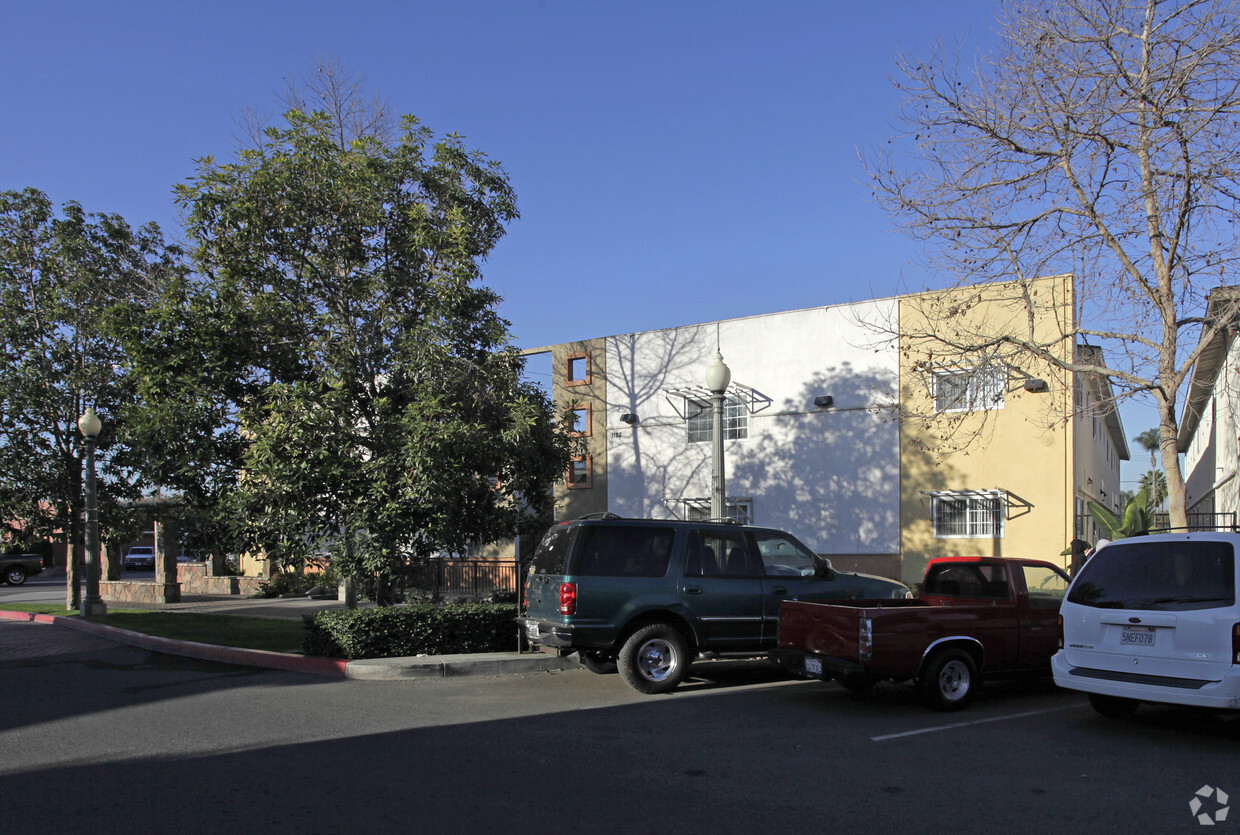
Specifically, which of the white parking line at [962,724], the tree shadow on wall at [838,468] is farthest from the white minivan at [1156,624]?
the tree shadow on wall at [838,468]

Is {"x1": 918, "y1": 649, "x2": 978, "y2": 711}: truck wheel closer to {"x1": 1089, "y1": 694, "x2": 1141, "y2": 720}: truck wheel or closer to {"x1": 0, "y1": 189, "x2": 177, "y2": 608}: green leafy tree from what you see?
{"x1": 1089, "y1": 694, "x2": 1141, "y2": 720}: truck wheel

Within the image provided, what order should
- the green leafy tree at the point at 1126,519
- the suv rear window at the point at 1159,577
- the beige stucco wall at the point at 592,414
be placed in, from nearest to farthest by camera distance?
the suv rear window at the point at 1159,577, the green leafy tree at the point at 1126,519, the beige stucco wall at the point at 592,414

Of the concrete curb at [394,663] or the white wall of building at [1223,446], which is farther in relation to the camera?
the white wall of building at [1223,446]

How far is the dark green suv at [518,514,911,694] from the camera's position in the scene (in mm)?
10422

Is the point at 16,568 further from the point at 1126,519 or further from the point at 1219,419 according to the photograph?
the point at 1219,419

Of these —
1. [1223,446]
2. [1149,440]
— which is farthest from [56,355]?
[1149,440]

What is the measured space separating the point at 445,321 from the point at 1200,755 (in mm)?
10432

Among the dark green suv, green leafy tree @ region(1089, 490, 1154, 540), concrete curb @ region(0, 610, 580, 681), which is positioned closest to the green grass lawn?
concrete curb @ region(0, 610, 580, 681)

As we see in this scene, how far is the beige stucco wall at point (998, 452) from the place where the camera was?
64.3 ft

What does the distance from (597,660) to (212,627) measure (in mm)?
9450

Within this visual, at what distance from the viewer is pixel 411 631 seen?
1257 centimetres

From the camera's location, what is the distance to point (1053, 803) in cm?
584

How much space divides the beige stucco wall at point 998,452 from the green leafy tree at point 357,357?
9497 mm

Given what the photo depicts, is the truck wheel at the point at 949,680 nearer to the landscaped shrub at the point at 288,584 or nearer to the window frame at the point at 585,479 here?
the window frame at the point at 585,479
